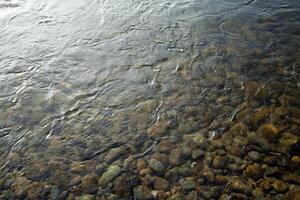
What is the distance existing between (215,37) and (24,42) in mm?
2983

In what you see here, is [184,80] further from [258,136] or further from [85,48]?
[85,48]

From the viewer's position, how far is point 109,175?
3158mm

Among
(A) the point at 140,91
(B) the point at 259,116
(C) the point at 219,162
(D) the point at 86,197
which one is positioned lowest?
(D) the point at 86,197

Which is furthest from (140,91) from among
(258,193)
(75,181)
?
(258,193)

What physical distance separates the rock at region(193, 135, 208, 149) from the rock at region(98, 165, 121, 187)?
0.83 m

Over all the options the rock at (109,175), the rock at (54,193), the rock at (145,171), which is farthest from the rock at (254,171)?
the rock at (54,193)

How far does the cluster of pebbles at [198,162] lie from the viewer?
2.95m

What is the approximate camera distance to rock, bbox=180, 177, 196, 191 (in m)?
2.96

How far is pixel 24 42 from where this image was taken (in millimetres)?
5246

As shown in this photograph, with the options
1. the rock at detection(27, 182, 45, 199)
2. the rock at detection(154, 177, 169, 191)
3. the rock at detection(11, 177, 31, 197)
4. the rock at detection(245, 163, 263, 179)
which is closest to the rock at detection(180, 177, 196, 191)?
the rock at detection(154, 177, 169, 191)

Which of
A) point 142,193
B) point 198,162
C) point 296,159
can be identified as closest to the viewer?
point 142,193

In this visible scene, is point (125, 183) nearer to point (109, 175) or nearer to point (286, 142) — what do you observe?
point (109, 175)

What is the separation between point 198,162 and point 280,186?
75cm

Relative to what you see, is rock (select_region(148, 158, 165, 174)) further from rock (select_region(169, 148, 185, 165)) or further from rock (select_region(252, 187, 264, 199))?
rock (select_region(252, 187, 264, 199))
